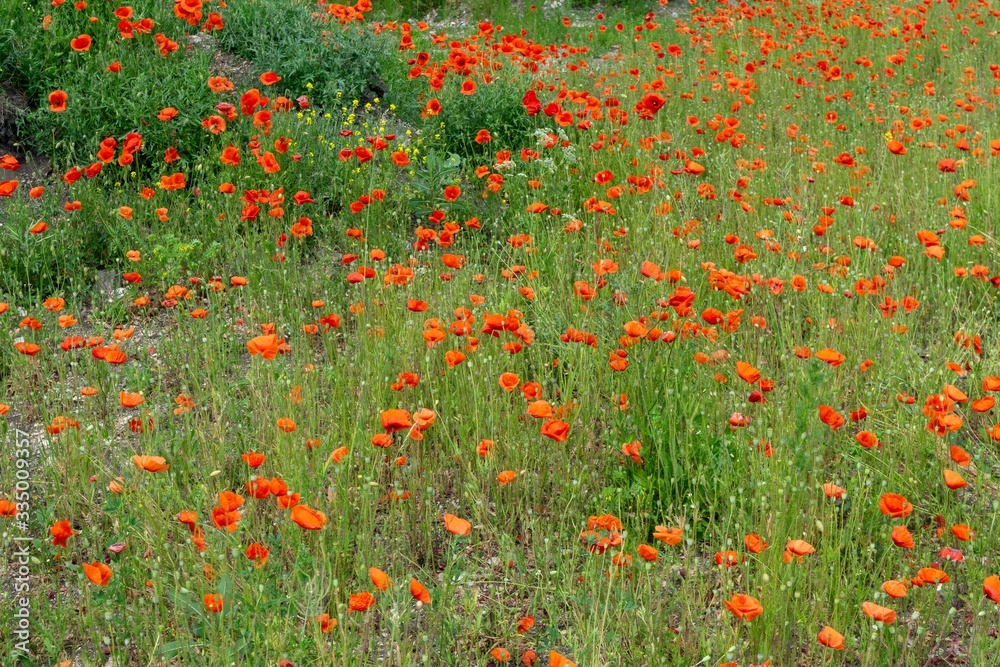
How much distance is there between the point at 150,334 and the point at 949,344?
11.2 feet

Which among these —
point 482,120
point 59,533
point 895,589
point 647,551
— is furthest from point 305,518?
point 482,120

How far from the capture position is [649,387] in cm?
306

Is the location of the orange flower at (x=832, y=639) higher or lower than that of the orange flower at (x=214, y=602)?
higher

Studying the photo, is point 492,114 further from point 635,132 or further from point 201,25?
point 201,25

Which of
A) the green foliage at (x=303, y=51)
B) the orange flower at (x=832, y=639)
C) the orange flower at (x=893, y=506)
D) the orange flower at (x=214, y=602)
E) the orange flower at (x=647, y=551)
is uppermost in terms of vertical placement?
the green foliage at (x=303, y=51)

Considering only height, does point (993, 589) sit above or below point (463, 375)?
above

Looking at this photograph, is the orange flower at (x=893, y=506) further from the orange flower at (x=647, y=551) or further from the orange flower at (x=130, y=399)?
the orange flower at (x=130, y=399)

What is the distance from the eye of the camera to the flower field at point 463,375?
231 cm

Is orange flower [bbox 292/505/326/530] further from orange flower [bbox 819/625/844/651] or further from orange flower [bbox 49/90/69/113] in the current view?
orange flower [bbox 49/90/69/113]

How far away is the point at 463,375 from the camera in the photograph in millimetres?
3213

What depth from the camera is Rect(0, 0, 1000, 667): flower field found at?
2.31 meters

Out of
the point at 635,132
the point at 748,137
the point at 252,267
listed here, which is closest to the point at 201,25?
the point at 252,267

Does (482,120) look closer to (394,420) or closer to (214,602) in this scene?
(394,420)

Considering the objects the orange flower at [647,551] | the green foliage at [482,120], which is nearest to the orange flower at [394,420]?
the orange flower at [647,551]
